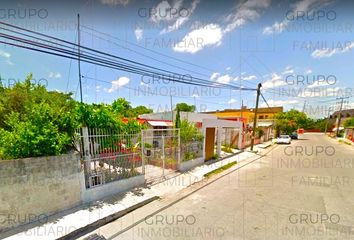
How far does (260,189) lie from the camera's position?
6629 mm

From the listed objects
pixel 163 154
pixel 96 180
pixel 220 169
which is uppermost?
pixel 163 154

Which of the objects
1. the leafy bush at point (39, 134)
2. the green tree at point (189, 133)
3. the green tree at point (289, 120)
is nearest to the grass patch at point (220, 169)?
the green tree at point (189, 133)

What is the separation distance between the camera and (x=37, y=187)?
4.22 m

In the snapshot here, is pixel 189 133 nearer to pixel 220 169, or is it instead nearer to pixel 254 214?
pixel 220 169

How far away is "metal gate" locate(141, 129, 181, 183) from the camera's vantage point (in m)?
7.88

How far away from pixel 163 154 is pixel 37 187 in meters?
4.44

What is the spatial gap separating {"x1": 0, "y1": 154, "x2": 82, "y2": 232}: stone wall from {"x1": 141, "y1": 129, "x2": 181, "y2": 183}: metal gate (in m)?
3.27

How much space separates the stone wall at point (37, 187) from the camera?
3834 millimetres

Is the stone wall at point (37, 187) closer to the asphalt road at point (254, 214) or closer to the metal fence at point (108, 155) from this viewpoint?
the metal fence at point (108, 155)

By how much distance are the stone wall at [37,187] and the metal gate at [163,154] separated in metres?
3.27

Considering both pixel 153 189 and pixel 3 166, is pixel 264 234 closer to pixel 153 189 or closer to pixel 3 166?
pixel 153 189

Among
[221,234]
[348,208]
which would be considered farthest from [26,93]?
[348,208]

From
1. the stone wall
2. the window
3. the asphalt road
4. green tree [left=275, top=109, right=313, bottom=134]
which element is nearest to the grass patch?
the asphalt road

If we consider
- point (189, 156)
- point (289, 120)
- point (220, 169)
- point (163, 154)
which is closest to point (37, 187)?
point (163, 154)
